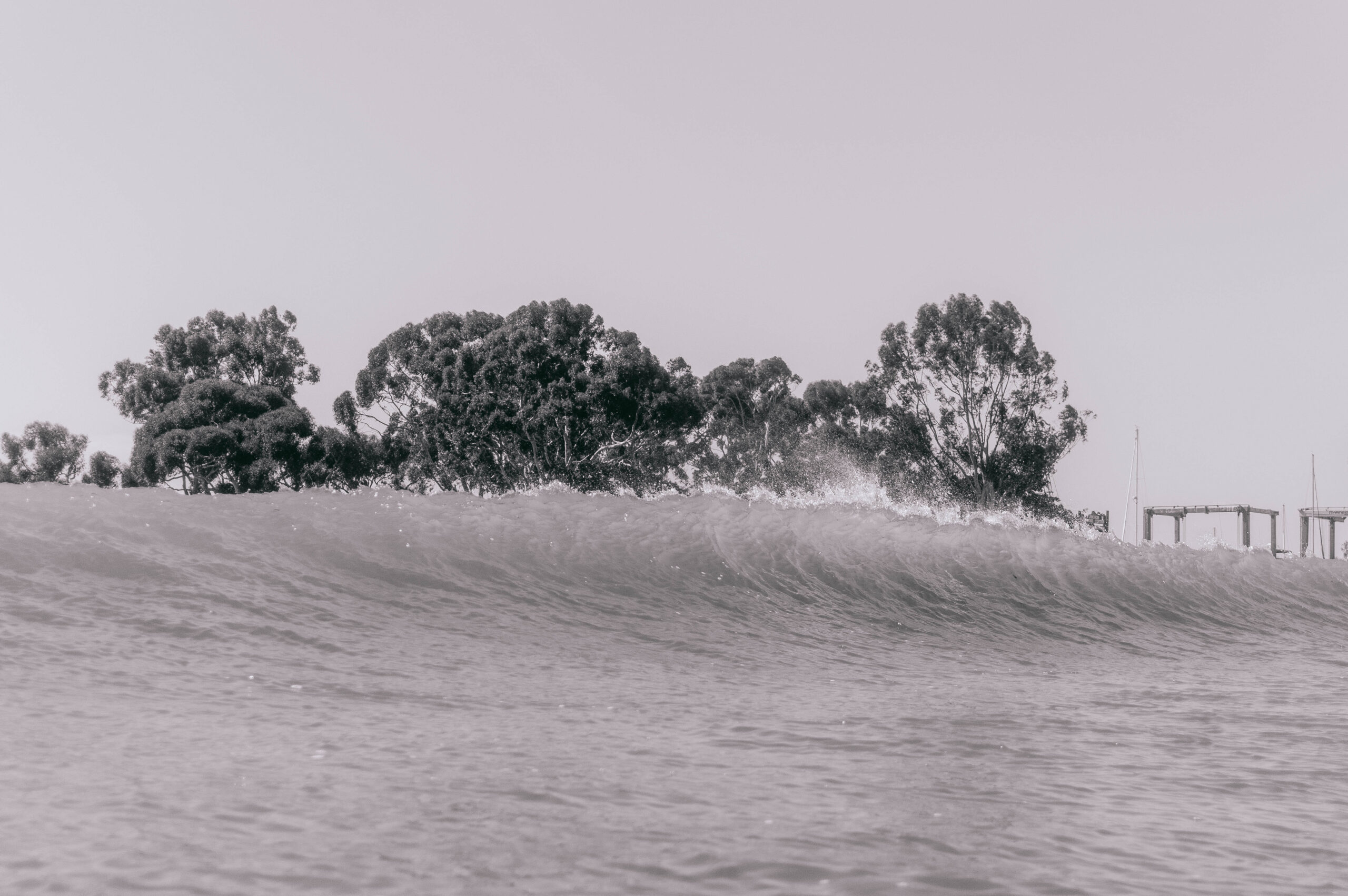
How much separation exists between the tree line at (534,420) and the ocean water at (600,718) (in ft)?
88.7

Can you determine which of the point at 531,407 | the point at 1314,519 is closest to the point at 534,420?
the point at 531,407

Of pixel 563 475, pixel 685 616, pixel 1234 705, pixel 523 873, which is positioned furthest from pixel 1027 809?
pixel 563 475

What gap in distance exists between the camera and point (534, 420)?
1583 inches

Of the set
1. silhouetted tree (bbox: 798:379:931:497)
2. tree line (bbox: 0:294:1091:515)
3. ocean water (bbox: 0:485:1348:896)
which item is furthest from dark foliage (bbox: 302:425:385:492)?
ocean water (bbox: 0:485:1348:896)

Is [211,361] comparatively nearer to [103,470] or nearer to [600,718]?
[103,470]

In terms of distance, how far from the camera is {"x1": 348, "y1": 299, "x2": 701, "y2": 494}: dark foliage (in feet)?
134

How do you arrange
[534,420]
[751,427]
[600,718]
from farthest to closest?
[751,427]
[534,420]
[600,718]

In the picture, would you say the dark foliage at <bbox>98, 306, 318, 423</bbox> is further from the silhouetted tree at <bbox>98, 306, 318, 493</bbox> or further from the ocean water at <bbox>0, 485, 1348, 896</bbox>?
the ocean water at <bbox>0, 485, 1348, 896</bbox>

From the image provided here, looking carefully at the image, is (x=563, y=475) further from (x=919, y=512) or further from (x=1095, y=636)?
(x=1095, y=636)

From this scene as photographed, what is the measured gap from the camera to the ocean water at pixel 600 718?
10.5 feet

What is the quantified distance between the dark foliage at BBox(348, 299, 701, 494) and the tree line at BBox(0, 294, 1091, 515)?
7 centimetres

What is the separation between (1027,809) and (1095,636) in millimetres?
8944

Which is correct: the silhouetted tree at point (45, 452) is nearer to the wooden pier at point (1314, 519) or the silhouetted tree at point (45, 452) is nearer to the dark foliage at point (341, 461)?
the dark foliage at point (341, 461)

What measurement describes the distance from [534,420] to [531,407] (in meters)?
0.69
